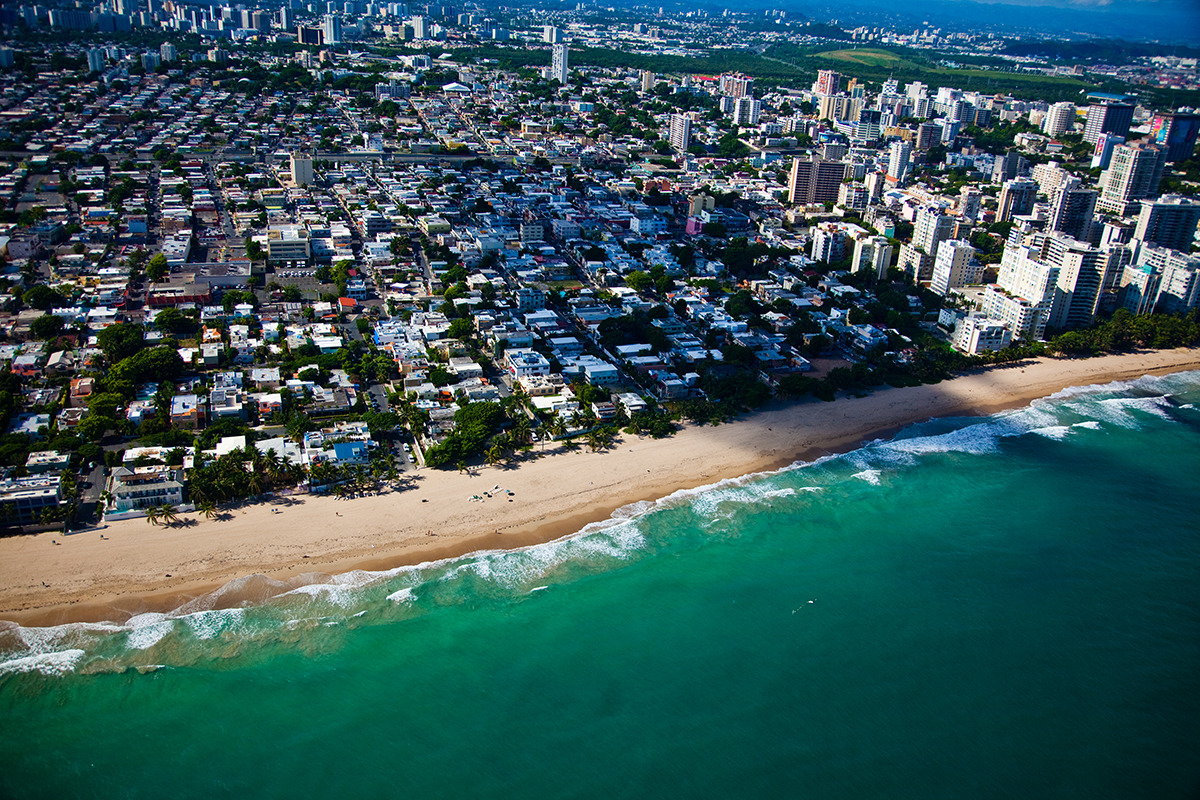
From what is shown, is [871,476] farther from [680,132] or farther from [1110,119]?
[1110,119]

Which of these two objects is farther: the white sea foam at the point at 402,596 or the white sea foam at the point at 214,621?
the white sea foam at the point at 402,596

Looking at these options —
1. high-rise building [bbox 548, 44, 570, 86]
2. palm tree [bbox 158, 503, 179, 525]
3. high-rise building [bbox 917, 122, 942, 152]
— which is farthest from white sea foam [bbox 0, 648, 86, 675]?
high-rise building [bbox 548, 44, 570, 86]

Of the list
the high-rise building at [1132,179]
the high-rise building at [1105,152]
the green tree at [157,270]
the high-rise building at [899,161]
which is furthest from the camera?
the high-rise building at [1105,152]

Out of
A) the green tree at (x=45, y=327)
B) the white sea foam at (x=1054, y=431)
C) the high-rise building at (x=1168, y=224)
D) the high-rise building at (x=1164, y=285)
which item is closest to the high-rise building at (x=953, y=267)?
the high-rise building at (x=1164, y=285)

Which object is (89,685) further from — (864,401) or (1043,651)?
(864,401)

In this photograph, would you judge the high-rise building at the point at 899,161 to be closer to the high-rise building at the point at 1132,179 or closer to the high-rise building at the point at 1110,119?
the high-rise building at the point at 1132,179

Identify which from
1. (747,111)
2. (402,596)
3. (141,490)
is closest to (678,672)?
(402,596)

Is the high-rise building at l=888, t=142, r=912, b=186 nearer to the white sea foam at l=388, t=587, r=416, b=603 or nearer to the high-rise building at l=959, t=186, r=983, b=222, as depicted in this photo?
the high-rise building at l=959, t=186, r=983, b=222
